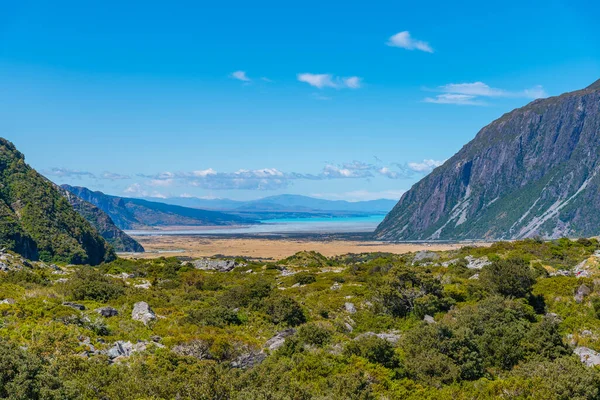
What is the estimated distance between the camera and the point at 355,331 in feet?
Answer: 93.4

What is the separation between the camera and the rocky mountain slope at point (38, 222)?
8124 centimetres

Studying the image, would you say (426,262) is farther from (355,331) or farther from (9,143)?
(9,143)

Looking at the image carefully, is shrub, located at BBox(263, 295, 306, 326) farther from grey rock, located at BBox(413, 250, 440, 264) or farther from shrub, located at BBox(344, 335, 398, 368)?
grey rock, located at BBox(413, 250, 440, 264)

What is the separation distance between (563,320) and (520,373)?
10.1 metres

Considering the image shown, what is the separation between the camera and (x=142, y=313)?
85.8 feet

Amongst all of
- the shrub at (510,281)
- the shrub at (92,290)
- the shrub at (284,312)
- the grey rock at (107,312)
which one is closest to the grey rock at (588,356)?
the shrub at (510,281)

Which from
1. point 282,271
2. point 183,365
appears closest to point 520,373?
point 183,365

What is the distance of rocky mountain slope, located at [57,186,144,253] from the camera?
161 m

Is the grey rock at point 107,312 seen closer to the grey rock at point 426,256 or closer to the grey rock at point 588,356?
the grey rock at point 588,356

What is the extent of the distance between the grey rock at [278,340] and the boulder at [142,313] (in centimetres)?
668

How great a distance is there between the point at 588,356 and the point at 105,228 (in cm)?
16977

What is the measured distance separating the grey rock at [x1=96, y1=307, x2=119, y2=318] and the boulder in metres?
0.94

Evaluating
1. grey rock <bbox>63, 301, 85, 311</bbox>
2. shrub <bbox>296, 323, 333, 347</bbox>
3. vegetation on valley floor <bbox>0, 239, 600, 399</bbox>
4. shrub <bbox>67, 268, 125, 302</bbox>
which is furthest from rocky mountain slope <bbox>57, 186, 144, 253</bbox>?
shrub <bbox>296, 323, 333, 347</bbox>

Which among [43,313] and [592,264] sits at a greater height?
[592,264]
